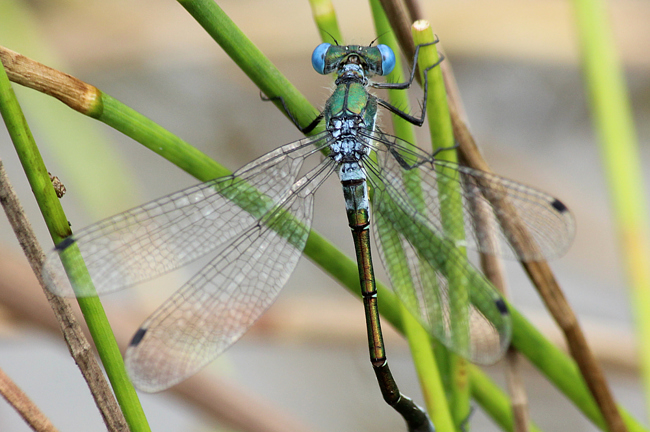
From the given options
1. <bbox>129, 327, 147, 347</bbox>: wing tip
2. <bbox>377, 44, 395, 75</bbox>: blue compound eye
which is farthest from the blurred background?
<bbox>377, 44, 395, 75</bbox>: blue compound eye

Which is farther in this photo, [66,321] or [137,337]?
[137,337]

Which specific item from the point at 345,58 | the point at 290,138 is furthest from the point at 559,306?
the point at 290,138

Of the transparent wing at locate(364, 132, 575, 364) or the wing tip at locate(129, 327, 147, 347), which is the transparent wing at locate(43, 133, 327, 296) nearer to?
the wing tip at locate(129, 327, 147, 347)

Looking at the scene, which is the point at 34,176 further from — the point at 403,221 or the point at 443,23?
the point at 443,23

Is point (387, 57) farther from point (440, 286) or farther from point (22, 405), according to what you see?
point (22, 405)

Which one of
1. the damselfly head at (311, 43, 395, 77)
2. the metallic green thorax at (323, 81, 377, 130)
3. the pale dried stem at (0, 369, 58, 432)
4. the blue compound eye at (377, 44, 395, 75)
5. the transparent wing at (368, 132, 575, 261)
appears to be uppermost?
the damselfly head at (311, 43, 395, 77)

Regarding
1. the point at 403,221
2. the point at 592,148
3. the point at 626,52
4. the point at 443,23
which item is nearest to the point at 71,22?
the point at 443,23
